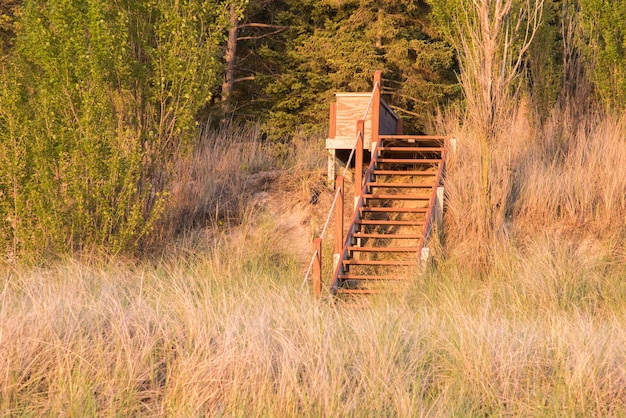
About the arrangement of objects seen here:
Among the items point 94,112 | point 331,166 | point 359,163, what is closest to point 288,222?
point 331,166

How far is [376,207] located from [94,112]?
4.29 metres

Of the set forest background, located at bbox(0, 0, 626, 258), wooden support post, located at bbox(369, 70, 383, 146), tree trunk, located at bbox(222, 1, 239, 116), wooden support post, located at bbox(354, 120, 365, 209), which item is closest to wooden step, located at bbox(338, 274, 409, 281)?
wooden support post, located at bbox(354, 120, 365, 209)

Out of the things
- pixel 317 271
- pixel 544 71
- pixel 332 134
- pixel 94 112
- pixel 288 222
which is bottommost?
pixel 288 222

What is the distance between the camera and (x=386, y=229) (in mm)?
14188

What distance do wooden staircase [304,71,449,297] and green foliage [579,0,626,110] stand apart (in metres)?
2.78

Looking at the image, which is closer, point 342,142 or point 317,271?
point 317,271

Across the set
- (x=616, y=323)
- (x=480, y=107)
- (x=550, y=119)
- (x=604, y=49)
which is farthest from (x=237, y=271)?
(x=604, y=49)

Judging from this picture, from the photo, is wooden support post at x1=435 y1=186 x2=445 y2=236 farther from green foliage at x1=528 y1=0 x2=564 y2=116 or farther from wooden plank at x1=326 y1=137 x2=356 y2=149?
green foliage at x1=528 y1=0 x2=564 y2=116

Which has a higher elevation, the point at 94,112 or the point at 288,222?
the point at 94,112

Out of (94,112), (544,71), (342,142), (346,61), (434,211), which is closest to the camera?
(94,112)

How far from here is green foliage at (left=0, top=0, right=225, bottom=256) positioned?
1097 cm

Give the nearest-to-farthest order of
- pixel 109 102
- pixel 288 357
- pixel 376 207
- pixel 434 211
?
pixel 288 357, pixel 109 102, pixel 434 211, pixel 376 207

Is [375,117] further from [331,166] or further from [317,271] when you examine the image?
[317,271]

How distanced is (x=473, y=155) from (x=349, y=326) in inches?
261
